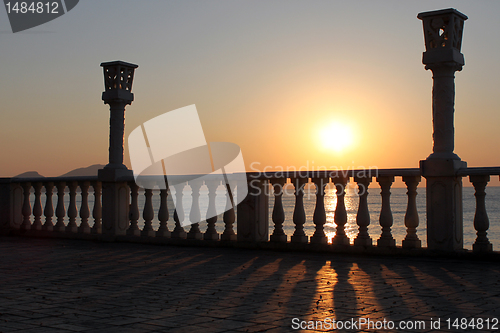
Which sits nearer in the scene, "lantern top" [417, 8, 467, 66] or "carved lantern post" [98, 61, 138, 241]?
"lantern top" [417, 8, 467, 66]

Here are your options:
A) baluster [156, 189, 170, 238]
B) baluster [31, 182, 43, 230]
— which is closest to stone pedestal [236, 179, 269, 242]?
baluster [156, 189, 170, 238]

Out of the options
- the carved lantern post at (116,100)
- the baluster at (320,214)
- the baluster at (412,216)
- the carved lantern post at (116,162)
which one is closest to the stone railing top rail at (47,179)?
the carved lantern post at (116,162)

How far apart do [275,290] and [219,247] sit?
4.11 metres

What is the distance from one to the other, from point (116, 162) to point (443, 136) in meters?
6.37

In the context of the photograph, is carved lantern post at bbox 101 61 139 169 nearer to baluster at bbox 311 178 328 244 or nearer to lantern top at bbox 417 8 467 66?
baluster at bbox 311 178 328 244

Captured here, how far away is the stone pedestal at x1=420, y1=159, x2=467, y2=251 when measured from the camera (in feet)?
24.0

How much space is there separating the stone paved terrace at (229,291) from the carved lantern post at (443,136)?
496 millimetres

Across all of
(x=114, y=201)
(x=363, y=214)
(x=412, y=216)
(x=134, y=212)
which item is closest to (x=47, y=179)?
(x=114, y=201)

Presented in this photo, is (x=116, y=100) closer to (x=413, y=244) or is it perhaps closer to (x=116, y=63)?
(x=116, y=63)

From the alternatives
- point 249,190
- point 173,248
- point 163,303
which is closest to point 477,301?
point 163,303

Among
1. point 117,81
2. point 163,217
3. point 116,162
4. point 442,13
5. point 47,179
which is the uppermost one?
point 442,13

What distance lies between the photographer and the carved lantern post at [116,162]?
1051cm

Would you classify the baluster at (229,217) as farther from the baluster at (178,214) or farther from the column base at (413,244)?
the column base at (413,244)

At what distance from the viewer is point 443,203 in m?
7.39
